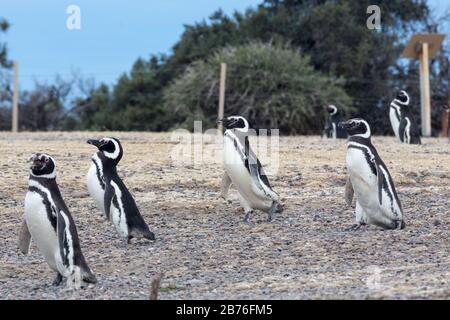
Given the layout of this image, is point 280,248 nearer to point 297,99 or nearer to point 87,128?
point 297,99

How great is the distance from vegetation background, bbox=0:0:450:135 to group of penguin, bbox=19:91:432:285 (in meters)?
12.3

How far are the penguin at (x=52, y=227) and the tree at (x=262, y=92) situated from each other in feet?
46.9

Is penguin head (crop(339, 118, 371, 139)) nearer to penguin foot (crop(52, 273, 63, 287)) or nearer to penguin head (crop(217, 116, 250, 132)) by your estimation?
penguin head (crop(217, 116, 250, 132))

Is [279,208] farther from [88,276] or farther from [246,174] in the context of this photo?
[88,276]

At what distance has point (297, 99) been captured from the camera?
822 inches

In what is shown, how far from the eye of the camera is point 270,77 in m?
21.3

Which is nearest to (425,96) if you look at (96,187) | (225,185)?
(225,185)

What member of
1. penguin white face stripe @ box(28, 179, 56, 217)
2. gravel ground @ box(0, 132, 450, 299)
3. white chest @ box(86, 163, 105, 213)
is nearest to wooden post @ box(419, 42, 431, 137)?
gravel ground @ box(0, 132, 450, 299)

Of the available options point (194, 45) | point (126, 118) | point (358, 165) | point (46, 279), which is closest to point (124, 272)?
point (46, 279)

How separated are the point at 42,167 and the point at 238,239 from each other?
1.82 meters

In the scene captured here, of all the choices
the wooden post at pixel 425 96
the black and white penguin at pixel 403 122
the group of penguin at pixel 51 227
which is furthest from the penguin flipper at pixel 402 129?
the group of penguin at pixel 51 227

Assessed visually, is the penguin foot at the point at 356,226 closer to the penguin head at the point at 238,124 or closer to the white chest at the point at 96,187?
the penguin head at the point at 238,124

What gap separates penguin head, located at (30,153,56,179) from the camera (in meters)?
6.32
